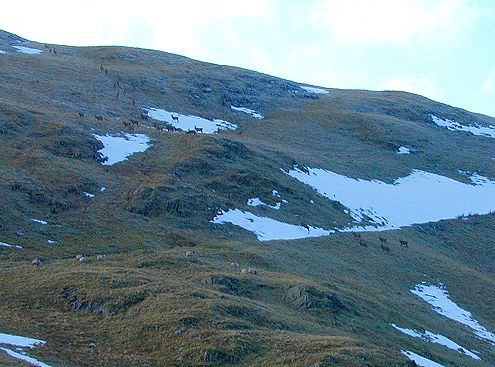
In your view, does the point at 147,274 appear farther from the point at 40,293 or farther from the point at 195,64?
the point at 195,64

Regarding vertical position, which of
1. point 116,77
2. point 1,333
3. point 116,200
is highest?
point 116,77

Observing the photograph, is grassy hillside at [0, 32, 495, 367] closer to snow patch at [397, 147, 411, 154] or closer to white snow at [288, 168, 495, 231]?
snow patch at [397, 147, 411, 154]

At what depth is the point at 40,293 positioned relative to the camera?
86.2 ft

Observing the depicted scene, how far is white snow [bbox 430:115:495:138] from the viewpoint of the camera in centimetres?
10554

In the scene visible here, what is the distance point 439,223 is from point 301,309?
36963 millimetres

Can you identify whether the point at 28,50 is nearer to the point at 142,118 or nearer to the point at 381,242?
the point at 142,118

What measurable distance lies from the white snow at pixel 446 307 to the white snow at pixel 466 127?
63.1m

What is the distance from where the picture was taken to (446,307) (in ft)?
139

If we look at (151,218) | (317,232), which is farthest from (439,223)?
(151,218)

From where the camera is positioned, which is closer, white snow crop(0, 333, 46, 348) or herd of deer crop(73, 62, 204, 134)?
white snow crop(0, 333, 46, 348)

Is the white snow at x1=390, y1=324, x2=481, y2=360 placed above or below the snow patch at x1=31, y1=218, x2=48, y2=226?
below

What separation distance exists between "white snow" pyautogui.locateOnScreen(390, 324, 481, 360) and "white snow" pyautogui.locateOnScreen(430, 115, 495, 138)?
243 feet

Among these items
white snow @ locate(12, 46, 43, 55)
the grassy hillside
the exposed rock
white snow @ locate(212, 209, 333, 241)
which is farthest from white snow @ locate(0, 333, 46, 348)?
white snow @ locate(12, 46, 43, 55)

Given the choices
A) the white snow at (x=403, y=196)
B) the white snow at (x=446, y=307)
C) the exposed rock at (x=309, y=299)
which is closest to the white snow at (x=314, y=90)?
the white snow at (x=403, y=196)
